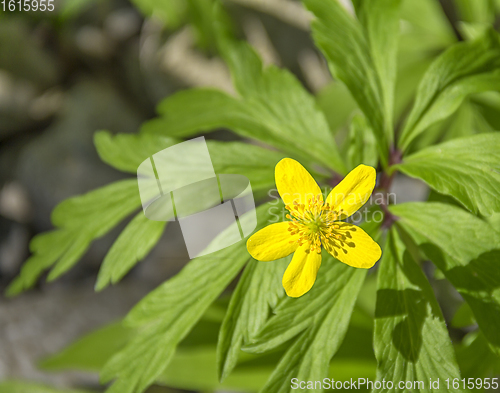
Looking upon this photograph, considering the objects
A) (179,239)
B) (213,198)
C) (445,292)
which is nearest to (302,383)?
(213,198)

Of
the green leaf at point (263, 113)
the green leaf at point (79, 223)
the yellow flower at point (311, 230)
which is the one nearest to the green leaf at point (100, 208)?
the green leaf at point (79, 223)

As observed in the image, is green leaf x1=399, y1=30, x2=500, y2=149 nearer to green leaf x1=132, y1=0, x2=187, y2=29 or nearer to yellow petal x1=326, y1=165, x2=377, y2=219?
yellow petal x1=326, y1=165, x2=377, y2=219

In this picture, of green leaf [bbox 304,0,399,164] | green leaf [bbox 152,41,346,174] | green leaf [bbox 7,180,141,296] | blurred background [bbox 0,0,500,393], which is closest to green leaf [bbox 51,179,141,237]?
green leaf [bbox 7,180,141,296]

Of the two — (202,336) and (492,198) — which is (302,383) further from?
(202,336)

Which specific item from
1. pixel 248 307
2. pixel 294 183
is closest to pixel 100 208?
pixel 248 307

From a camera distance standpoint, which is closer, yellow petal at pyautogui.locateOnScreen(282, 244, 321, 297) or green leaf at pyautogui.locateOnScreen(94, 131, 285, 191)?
yellow petal at pyautogui.locateOnScreen(282, 244, 321, 297)

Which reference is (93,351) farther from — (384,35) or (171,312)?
(384,35)

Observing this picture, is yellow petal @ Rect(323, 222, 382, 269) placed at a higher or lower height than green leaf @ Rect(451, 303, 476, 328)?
higher
